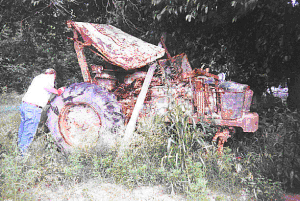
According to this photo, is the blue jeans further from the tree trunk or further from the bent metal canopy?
the tree trunk

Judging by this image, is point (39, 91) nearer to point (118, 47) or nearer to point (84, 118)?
point (84, 118)

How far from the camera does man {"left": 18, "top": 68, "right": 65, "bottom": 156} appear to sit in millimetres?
3586

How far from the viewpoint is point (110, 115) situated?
3.36 metres

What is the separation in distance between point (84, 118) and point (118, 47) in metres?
1.34

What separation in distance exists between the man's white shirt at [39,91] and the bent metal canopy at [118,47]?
0.96 metres

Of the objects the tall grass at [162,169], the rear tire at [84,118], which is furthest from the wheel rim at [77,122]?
the tall grass at [162,169]

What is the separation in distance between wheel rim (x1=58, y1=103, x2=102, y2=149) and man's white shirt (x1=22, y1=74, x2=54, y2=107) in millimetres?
463

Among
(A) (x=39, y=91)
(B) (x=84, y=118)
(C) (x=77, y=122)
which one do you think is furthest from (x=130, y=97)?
(A) (x=39, y=91)

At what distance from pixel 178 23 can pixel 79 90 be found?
→ 2963 millimetres

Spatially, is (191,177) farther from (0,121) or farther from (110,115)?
(0,121)

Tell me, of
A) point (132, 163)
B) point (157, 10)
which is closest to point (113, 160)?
point (132, 163)

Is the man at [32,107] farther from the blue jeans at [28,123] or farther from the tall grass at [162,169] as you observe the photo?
the tall grass at [162,169]

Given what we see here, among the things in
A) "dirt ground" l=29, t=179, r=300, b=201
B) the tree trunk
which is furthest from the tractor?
the tree trunk

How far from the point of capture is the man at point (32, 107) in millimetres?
3586
